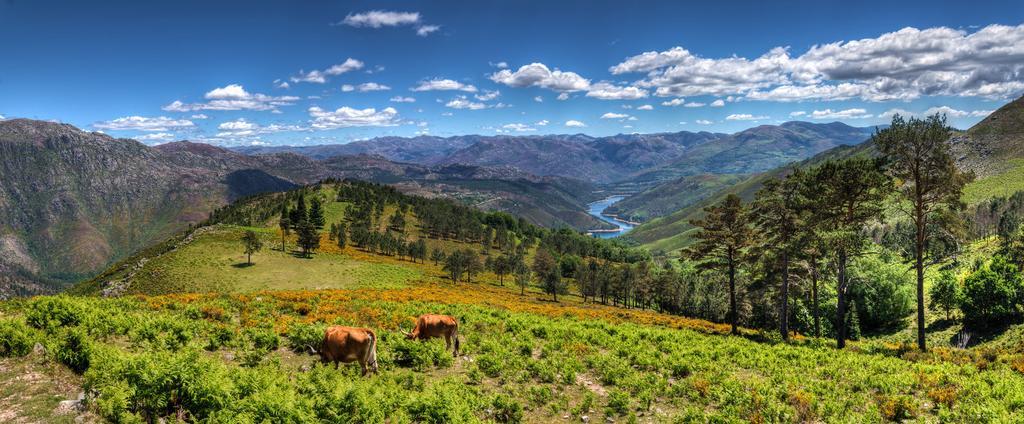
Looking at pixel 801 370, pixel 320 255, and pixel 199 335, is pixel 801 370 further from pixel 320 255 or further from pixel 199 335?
pixel 320 255

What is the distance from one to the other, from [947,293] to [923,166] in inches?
1764

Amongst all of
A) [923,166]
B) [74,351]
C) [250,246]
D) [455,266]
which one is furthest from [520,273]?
[74,351]

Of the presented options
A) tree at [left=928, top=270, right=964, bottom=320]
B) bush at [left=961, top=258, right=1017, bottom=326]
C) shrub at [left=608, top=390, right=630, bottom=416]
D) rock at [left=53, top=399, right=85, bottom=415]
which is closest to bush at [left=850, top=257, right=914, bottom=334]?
tree at [left=928, top=270, right=964, bottom=320]

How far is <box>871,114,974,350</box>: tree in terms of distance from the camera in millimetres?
25422

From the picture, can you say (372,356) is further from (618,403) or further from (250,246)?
(250,246)

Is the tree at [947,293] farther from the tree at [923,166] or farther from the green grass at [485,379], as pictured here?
the green grass at [485,379]

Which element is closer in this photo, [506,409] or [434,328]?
[506,409]

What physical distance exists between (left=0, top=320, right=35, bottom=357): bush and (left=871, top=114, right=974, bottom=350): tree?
36940 millimetres

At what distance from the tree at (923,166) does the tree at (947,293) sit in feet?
128

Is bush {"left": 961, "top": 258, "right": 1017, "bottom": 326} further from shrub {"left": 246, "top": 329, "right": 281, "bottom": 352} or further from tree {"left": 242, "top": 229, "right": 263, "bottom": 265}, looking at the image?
tree {"left": 242, "top": 229, "right": 263, "bottom": 265}

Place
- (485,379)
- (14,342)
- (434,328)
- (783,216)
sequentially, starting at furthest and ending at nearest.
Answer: (783,216)
(434,328)
(485,379)
(14,342)

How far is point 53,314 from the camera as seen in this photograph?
48.8ft

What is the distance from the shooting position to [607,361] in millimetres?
18875

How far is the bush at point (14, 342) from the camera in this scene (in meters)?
11.8
